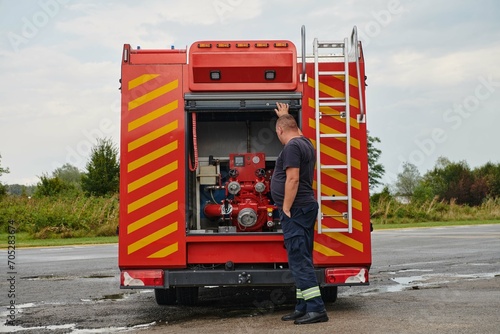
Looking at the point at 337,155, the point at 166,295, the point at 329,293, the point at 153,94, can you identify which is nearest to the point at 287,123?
the point at 337,155

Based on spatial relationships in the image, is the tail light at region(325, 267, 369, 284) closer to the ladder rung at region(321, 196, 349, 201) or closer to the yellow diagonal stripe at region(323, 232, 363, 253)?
the yellow diagonal stripe at region(323, 232, 363, 253)

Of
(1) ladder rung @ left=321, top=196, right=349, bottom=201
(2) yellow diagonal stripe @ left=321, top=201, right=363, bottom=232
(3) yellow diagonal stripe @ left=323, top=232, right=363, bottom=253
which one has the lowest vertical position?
(3) yellow diagonal stripe @ left=323, top=232, right=363, bottom=253

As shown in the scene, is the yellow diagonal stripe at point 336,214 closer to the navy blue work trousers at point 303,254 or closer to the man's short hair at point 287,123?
the navy blue work trousers at point 303,254

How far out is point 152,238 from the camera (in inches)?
284

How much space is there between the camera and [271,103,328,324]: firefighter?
6.54 metres

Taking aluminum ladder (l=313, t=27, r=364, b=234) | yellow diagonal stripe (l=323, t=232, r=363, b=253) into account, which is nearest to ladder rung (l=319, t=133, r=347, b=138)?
aluminum ladder (l=313, t=27, r=364, b=234)

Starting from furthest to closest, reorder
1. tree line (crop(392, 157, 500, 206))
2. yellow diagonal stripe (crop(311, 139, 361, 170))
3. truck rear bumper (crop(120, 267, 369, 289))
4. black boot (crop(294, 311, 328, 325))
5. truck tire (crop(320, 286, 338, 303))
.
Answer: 1. tree line (crop(392, 157, 500, 206))
2. truck tire (crop(320, 286, 338, 303))
3. yellow diagonal stripe (crop(311, 139, 361, 170))
4. truck rear bumper (crop(120, 267, 369, 289))
5. black boot (crop(294, 311, 328, 325))

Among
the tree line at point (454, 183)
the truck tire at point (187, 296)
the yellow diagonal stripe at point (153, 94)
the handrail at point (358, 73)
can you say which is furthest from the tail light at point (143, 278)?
the tree line at point (454, 183)

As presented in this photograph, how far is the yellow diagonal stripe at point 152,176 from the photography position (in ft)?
23.8

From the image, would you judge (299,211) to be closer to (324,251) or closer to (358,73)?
(324,251)

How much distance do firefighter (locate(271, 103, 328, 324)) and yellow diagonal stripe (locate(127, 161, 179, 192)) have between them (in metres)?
1.11

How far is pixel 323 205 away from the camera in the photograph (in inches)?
282

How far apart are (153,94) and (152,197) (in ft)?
3.48

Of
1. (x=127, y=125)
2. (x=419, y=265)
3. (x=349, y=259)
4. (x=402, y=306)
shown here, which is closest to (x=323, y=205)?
(x=349, y=259)
